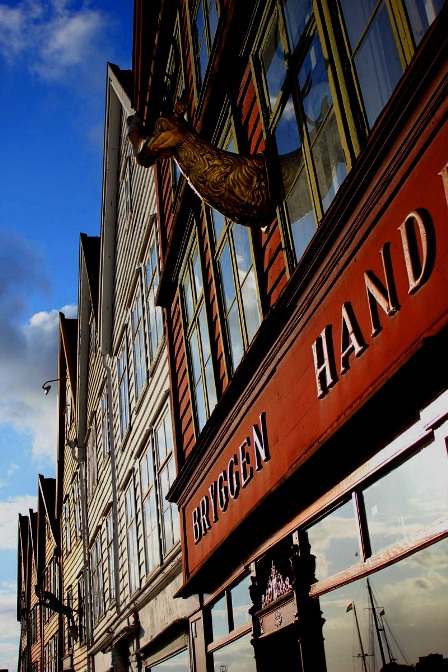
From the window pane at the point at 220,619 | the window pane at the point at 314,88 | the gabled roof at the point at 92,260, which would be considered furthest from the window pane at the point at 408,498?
the gabled roof at the point at 92,260

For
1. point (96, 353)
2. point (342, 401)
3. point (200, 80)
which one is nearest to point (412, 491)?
point (342, 401)

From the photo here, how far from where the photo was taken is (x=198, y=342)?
9570mm

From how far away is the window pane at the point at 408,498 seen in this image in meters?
4.01

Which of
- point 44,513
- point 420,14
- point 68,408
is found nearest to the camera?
point 420,14

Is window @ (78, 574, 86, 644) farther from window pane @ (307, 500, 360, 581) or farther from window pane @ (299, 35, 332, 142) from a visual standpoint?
window pane @ (299, 35, 332, 142)

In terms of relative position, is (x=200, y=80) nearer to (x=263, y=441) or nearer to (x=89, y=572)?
(x=263, y=441)

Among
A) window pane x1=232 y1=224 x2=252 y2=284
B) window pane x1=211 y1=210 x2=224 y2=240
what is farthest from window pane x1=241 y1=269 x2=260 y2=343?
window pane x1=211 y1=210 x2=224 y2=240

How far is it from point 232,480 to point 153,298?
699cm

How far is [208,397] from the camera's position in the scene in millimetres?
9133

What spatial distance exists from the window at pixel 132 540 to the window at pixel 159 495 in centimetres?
118

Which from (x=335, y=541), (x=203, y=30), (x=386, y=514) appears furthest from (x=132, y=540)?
(x=386, y=514)

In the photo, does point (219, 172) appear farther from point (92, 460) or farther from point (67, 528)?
point (67, 528)

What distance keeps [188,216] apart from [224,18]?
8.81ft

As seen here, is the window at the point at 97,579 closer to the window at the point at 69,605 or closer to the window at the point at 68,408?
the window at the point at 69,605
